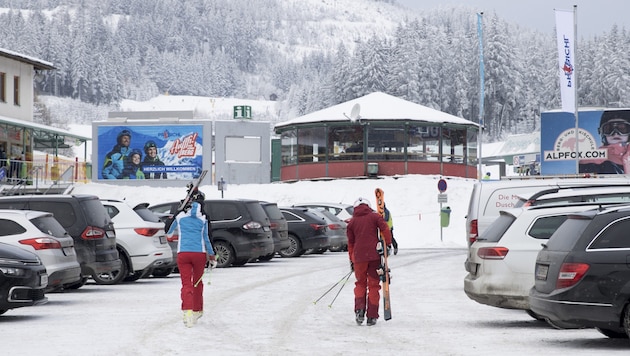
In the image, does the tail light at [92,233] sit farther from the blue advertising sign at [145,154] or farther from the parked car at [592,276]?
the blue advertising sign at [145,154]

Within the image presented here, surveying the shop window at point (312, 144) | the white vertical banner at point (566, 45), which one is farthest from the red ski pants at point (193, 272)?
the shop window at point (312, 144)

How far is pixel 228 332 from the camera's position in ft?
43.2

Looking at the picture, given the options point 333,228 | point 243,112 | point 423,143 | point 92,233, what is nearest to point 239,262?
point 333,228

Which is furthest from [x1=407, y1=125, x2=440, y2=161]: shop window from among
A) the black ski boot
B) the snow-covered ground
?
the black ski boot

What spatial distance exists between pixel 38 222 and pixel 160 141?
51487mm

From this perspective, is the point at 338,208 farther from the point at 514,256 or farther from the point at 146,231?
the point at 514,256

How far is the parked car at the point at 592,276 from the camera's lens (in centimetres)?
1142

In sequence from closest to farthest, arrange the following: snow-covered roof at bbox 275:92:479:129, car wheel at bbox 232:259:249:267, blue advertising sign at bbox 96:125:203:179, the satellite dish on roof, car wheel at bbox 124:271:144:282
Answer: car wheel at bbox 124:271:144:282 → car wheel at bbox 232:259:249:267 → the satellite dish on roof → snow-covered roof at bbox 275:92:479:129 → blue advertising sign at bbox 96:125:203:179

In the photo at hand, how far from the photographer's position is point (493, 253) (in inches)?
561

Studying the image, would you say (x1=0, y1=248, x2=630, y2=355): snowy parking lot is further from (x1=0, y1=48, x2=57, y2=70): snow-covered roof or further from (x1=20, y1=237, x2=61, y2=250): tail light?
(x1=0, y1=48, x2=57, y2=70): snow-covered roof

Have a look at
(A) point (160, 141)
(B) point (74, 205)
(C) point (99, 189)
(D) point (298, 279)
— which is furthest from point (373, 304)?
(A) point (160, 141)

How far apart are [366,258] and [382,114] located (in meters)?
45.8

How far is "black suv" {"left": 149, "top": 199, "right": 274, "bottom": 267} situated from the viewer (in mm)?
26422

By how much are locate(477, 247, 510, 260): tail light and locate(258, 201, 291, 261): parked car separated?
14637mm
